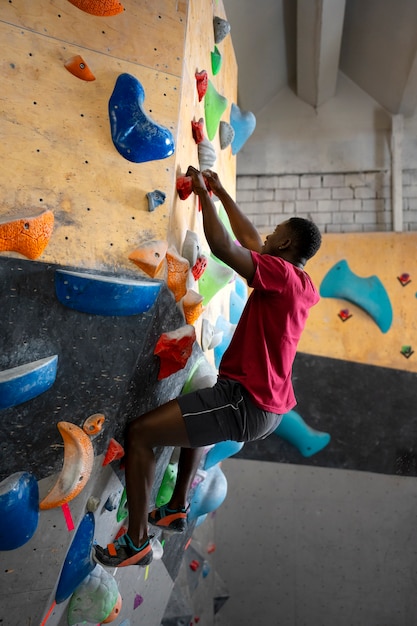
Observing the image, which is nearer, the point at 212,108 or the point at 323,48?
the point at 212,108

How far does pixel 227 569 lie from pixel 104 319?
3.51m

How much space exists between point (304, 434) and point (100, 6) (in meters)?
3.39

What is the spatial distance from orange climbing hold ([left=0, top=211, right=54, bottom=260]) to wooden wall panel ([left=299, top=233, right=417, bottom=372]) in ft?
10.5

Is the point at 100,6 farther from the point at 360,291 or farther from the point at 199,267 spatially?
the point at 360,291

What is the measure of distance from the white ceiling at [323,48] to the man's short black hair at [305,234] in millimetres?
2197

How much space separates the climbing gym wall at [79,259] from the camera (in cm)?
138

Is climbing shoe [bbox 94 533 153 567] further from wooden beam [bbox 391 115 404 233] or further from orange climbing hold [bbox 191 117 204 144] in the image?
wooden beam [bbox 391 115 404 233]

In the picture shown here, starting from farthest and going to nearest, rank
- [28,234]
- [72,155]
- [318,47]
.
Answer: [318,47] < [72,155] < [28,234]

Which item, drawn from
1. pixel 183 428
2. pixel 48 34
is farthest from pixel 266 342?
pixel 48 34

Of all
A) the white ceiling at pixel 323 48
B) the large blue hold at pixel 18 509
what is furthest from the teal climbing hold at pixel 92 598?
the white ceiling at pixel 323 48

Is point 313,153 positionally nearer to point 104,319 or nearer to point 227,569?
point 227,569

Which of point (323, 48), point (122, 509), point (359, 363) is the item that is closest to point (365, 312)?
point (359, 363)

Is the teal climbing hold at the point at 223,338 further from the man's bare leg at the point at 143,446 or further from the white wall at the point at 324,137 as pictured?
the white wall at the point at 324,137

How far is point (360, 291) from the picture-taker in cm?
426
